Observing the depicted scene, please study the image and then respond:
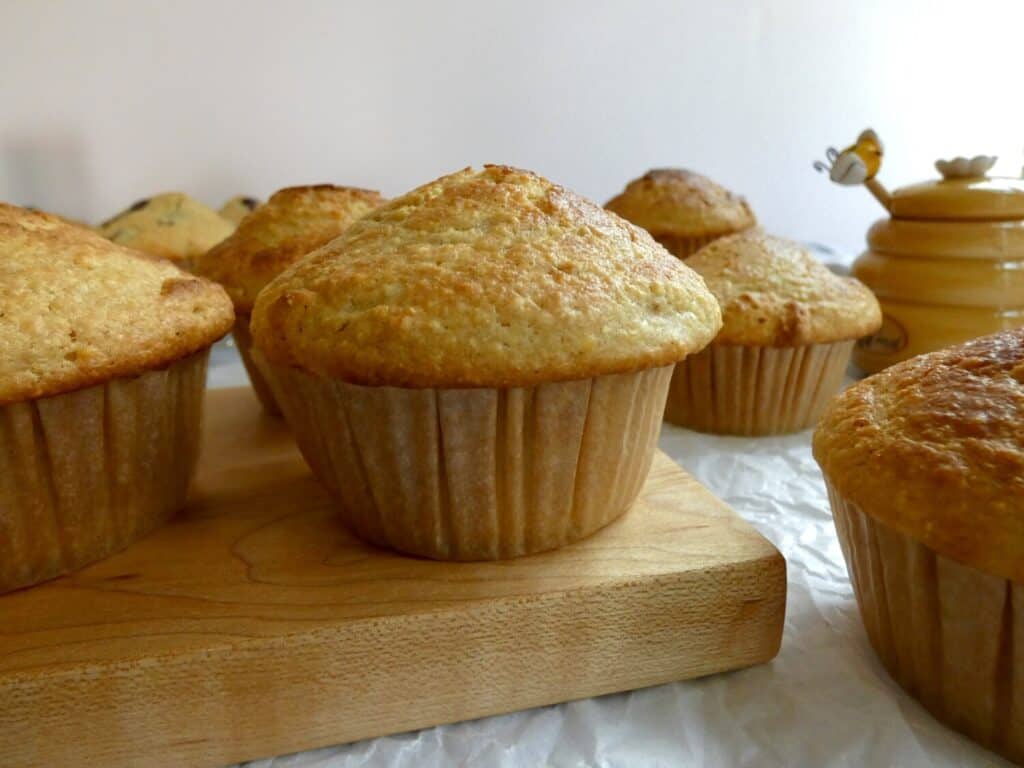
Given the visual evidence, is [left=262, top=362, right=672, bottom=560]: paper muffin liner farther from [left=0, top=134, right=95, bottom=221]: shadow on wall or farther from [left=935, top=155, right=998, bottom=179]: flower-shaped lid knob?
[left=0, top=134, right=95, bottom=221]: shadow on wall

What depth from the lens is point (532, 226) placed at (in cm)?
114

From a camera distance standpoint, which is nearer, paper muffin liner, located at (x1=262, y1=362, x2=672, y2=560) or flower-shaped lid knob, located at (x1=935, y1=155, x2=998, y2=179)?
paper muffin liner, located at (x1=262, y1=362, x2=672, y2=560)

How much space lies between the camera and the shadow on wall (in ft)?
10.5

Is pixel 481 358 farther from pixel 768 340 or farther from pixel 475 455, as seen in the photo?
pixel 768 340

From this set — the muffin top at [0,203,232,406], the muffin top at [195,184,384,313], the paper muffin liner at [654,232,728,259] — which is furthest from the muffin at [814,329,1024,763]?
the paper muffin liner at [654,232,728,259]

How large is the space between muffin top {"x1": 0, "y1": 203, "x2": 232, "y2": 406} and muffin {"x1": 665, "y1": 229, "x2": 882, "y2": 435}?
116 cm

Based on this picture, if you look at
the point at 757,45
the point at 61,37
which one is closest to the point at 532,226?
the point at 61,37

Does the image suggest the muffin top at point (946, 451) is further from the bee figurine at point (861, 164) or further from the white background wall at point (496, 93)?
the white background wall at point (496, 93)

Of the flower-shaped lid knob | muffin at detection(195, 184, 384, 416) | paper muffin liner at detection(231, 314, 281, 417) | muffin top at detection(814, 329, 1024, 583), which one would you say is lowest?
paper muffin liner at detection(231, 314, 281, 417)

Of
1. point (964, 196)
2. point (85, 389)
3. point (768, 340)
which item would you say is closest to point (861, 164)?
point (964, 196)

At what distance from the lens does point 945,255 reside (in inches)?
86.1

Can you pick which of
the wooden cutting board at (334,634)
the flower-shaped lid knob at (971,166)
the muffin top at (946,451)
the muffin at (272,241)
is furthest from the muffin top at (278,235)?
the flower-shaped lid knob at (971,166)

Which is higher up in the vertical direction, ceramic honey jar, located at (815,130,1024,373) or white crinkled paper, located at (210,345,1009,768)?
ceramic honey jar, located at (815,130,1024,373)

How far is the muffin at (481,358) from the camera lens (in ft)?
3.30
